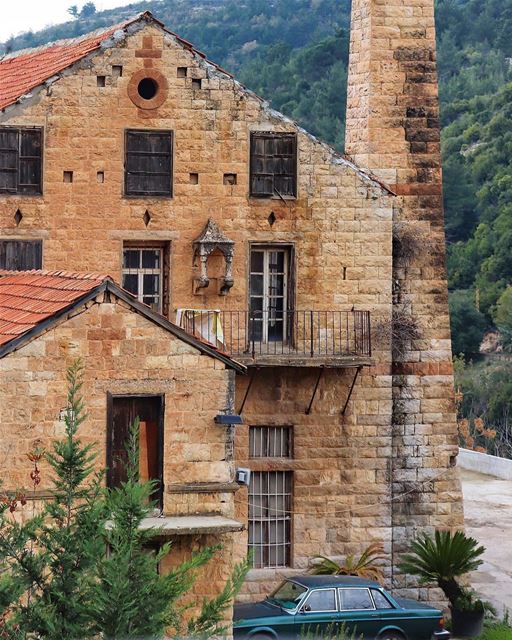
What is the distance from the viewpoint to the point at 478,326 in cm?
7138

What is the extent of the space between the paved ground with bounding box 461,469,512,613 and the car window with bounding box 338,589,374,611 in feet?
15.4

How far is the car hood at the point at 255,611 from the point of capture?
23.6 metres

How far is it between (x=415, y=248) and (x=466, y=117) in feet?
188

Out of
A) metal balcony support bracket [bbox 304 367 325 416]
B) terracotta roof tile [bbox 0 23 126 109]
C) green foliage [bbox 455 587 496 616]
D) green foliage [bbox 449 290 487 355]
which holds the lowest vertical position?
green foliage [bbox 455 587 496 616]

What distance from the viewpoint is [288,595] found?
2445 centimetres

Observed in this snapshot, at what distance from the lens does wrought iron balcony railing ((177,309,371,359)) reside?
2792 cm

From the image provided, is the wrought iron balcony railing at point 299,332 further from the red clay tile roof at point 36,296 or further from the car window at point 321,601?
the car window at point 321,601

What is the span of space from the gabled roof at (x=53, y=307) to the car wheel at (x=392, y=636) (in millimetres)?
4780

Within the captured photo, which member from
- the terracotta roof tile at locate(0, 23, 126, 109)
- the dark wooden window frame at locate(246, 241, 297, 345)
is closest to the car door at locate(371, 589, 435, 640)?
the dark wooden window frame at locate(246, 241, 297, 345)

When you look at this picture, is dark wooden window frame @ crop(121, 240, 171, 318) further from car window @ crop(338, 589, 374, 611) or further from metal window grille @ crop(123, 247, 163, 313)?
car window @ crop(338, 589, 374, 611)

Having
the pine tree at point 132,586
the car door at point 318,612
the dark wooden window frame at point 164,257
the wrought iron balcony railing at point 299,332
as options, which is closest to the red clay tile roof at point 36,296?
the dark wooden window frame at point 164,257

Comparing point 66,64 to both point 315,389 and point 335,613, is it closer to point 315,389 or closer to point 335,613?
point 315,389

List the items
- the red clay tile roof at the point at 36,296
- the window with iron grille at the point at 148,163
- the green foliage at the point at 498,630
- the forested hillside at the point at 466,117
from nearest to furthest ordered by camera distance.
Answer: the red clay tile roof at the point at 36,296 < the green foliage at the point at 498,630 < the window with iron grille at the point at 148,163 < the forested hillside at the point at 466,117

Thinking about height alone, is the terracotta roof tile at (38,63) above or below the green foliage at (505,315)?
above
